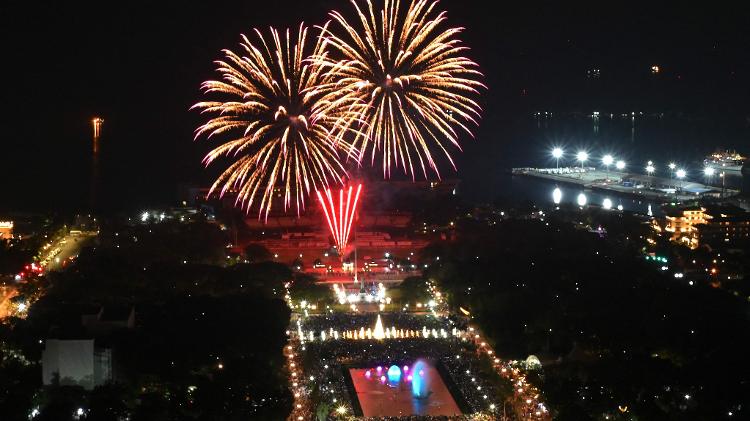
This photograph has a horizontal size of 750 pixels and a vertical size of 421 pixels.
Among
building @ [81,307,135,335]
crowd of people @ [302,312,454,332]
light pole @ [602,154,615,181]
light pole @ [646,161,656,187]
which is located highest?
light pole @ [602,154,615,181]

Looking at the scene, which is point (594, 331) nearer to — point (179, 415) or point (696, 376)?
point (696, 376)


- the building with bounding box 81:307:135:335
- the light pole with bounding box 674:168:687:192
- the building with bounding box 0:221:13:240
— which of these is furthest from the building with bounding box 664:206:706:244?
the building with bounding box 0:221:13:240

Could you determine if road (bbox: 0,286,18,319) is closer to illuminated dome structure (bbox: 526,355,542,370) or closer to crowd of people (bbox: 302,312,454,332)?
crowd of people (bbox: 302,312,454,332)

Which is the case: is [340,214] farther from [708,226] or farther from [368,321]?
[708,226]

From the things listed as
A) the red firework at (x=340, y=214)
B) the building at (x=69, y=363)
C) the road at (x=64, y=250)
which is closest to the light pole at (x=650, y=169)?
the red firework at (x=340, y=214)

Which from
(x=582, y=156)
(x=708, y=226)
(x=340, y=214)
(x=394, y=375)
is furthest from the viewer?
(x=582, y=156)

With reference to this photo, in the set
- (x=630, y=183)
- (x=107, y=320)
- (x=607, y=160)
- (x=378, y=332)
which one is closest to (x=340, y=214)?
(x=378, y=332)
